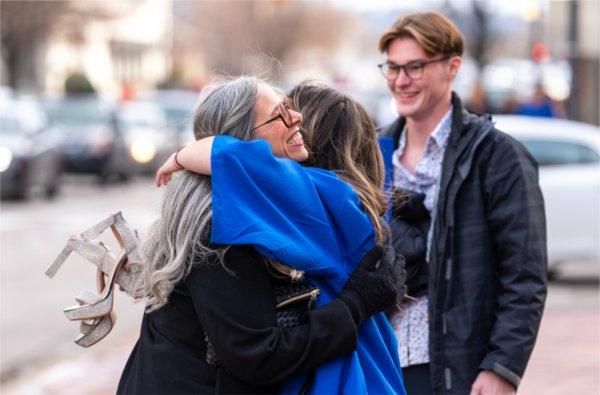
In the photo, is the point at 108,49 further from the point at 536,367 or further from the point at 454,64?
the point at 454,64

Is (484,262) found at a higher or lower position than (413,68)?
lower

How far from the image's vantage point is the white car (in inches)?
469

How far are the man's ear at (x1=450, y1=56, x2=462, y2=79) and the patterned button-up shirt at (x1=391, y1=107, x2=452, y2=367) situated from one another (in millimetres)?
139

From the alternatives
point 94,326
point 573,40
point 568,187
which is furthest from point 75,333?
point 573,40

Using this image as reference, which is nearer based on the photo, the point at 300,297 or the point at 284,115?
the point at 300,297

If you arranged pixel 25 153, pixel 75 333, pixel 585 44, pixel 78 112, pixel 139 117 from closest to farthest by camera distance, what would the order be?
1. pixel 75 333
2. pixel 25 153
3. pixel 78 112
4. pixel 139 117
5. pixel 585 44

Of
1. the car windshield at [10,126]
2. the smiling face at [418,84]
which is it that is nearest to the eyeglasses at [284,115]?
the smiling face at [418,84]

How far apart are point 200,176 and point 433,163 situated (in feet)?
4.98

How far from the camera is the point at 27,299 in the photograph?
Result: 11.4 m

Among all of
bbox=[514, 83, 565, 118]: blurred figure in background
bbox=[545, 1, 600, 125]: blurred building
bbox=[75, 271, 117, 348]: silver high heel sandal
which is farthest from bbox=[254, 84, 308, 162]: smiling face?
bbox=[545, 1, 600, 125]: blurred building

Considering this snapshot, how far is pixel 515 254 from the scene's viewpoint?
394 centimetres

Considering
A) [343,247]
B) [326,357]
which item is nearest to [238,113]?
[343,247]

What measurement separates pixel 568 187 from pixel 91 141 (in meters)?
15.7

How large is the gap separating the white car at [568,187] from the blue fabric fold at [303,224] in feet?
29.8
